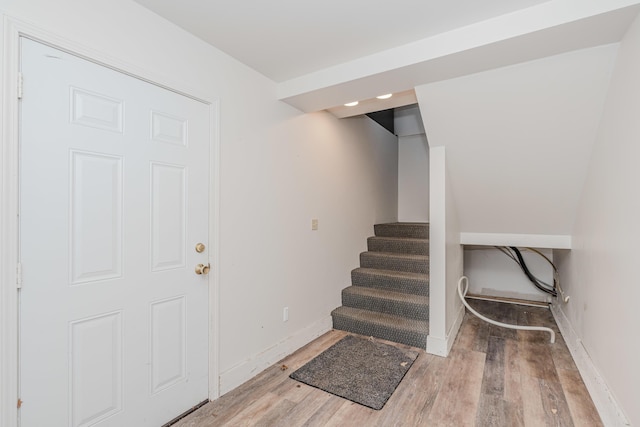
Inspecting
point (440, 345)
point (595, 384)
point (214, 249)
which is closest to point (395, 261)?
point (440, 345)

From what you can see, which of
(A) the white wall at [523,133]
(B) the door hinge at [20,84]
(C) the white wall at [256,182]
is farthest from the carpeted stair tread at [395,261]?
(B) the door hinge at [20,84]

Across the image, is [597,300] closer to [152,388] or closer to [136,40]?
[152,388]

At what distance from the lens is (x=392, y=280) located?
3562 mm

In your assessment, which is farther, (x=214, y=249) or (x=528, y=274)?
(x=528, y=274)

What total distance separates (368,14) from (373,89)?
718 millimetres

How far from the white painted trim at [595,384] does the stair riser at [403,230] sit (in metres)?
1.68

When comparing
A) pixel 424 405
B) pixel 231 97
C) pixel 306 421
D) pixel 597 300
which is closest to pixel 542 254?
pixel 597 300

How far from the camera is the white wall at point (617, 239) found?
5.38 ft

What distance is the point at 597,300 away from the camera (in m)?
2.25

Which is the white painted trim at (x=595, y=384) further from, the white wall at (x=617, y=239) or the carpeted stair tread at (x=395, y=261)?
the carpeted stair tread at (x=395, y=261)

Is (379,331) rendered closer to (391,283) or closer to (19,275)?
(391,283)

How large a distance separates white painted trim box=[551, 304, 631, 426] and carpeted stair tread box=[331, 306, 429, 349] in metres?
1.14

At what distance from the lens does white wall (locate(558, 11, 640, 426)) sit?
1.64 meters

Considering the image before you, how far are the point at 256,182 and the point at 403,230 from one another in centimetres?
239
